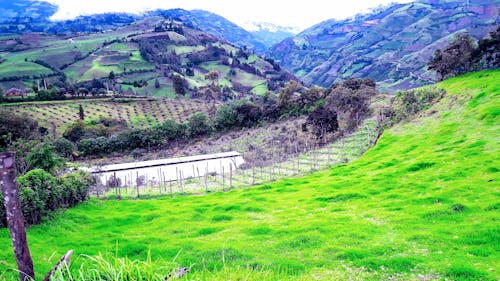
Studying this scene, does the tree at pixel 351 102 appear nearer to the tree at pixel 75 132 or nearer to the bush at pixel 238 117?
the bush at pixel 238 117

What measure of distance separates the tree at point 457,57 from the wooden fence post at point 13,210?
55396 millimetres

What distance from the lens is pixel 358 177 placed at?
23.4 meters

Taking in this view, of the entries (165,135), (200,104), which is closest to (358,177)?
(165,135)

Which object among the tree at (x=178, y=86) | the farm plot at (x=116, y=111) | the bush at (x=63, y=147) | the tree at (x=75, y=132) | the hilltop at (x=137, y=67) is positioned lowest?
the bush at (x=63, y=147)

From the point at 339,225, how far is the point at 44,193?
13790 mm

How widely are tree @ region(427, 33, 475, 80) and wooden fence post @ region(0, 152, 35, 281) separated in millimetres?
55396

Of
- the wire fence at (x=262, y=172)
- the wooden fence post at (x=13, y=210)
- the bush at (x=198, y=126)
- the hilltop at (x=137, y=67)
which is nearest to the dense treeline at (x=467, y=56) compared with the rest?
the wire fence at (x=262, y=172)

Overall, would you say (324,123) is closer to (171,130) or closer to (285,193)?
(285,193)

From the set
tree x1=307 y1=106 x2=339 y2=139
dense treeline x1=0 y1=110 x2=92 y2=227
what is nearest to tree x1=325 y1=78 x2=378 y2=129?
tree x1=307 y1=106 x2=339 y2=139

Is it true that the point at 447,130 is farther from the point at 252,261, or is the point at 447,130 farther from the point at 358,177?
the point at 252,261

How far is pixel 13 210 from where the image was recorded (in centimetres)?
500

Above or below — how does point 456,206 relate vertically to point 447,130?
below

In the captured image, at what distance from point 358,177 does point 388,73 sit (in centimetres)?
18898

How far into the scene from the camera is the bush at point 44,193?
50.6 feet
